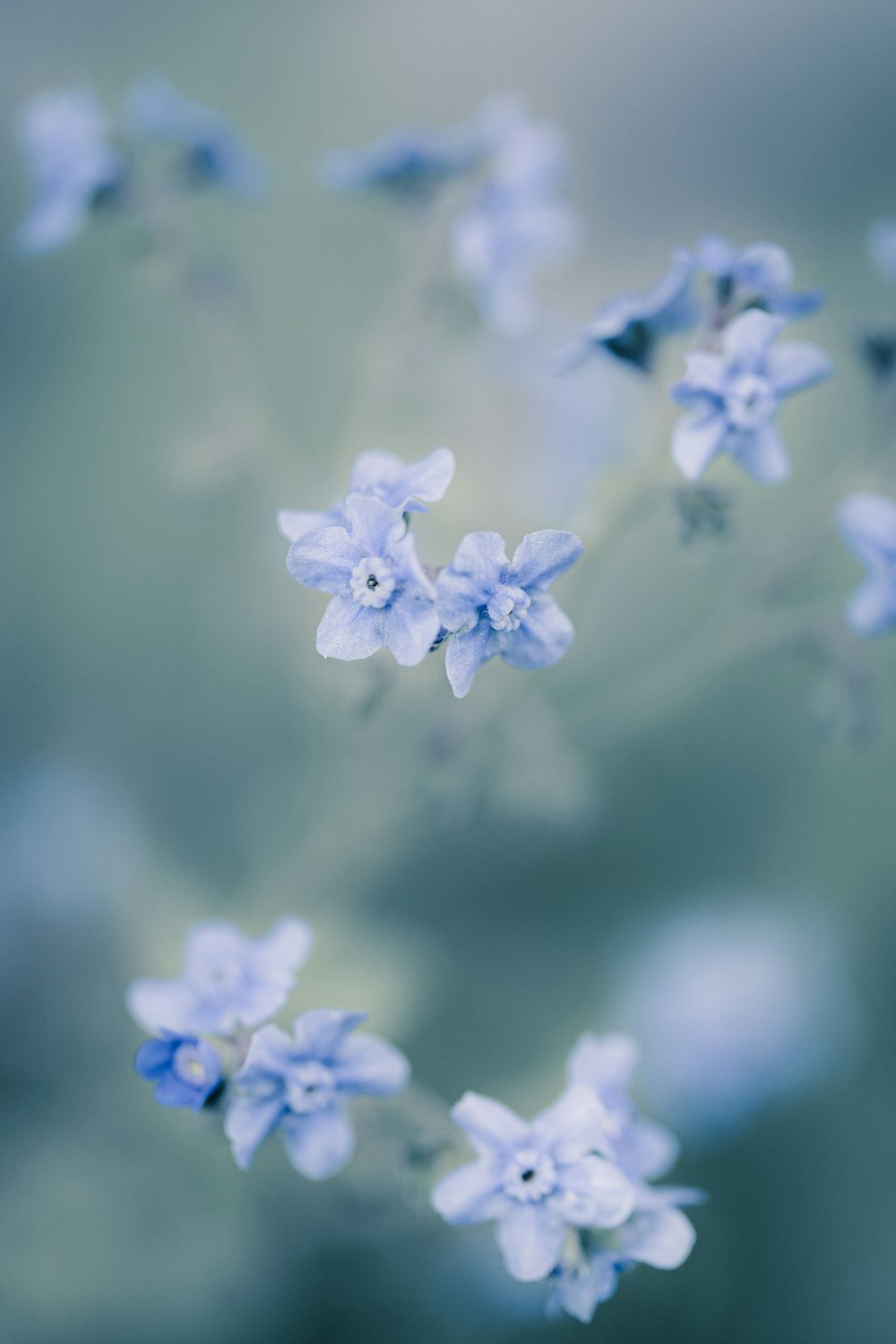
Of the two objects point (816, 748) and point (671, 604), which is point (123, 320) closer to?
point (671, 604)

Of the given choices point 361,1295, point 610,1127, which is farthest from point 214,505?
point 610,1127

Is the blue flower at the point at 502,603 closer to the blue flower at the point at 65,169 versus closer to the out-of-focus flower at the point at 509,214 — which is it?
the out-of-focus flower at the point at 509,214

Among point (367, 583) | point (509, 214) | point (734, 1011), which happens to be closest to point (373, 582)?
point (367, 583)

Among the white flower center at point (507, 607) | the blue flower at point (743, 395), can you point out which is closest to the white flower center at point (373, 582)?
the white flower center at point (507, 607)

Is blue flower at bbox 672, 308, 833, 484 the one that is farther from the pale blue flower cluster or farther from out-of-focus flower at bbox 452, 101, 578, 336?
out-of-focus flower at bbox 452, 101, 578, 336

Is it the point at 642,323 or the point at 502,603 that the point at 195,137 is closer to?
the point at 642,323

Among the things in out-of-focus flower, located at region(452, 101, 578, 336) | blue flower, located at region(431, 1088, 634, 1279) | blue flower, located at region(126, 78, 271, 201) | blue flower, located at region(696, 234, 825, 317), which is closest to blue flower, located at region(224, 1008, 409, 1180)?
blue flower, located at region(431, 1088, 634, 1279)
